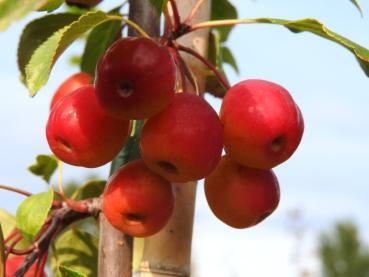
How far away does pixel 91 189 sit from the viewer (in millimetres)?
1376

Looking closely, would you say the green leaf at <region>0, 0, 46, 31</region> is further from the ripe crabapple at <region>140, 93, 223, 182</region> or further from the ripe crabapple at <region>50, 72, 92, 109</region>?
the ripe crabapple at <region>50, 72, 92, 109</region>

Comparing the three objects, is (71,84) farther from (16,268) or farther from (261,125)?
(261,125)

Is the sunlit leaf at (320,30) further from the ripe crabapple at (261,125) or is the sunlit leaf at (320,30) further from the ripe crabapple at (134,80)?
the ripe crabapple at (134,80)

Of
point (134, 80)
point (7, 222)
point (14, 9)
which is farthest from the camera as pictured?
point (7, 222)

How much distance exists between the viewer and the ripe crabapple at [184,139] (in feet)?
2.75

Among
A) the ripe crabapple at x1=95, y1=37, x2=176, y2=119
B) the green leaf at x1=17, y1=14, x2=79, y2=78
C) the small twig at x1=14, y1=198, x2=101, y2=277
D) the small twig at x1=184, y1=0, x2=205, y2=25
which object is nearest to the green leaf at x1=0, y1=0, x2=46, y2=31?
the ripe crabapple at x1=95, y1=37, x2=176, y2=119

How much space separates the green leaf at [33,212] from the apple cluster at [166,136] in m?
0.16

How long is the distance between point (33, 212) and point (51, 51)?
12.9 inches

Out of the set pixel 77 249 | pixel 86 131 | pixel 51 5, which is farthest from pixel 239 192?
pixel 77 249

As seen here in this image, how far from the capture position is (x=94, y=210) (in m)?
1.10

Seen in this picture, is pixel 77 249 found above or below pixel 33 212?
below

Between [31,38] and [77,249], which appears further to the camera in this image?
[77,249]

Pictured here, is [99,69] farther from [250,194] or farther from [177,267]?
[177,267]

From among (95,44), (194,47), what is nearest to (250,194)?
(194,47)
